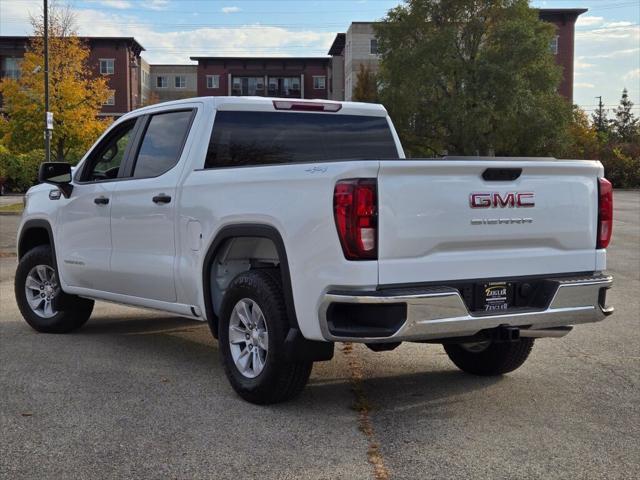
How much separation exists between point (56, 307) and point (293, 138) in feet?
9.47

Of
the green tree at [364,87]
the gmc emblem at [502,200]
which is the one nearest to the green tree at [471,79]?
the green tree at [364,87]

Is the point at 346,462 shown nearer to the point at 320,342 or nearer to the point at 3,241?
the point at 320,342

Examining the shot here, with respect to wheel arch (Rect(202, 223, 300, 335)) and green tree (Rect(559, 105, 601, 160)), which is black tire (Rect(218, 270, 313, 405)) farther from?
green tree (Rect(559, 105, 601, 160))

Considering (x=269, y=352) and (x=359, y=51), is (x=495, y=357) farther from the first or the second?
(x=359, y=51)

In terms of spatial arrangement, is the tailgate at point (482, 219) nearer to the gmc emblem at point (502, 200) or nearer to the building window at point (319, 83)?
the gmc emblem at point (502, 200)

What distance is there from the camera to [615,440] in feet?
14.5

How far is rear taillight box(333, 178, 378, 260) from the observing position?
428 cm

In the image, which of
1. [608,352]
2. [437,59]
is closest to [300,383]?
[608,352]

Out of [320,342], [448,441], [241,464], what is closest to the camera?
[241,464]

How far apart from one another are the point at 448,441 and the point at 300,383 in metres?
1.03

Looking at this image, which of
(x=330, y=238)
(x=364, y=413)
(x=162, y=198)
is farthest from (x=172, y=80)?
(x=330, y=238)

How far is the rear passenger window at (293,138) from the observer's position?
19.6 ft

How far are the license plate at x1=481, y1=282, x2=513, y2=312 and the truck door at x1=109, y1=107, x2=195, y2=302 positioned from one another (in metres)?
2.30

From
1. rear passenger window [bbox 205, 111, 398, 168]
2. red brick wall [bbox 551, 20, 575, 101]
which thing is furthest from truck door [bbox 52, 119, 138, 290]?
red brick wall [bbox 551, 20, 575, 101]
